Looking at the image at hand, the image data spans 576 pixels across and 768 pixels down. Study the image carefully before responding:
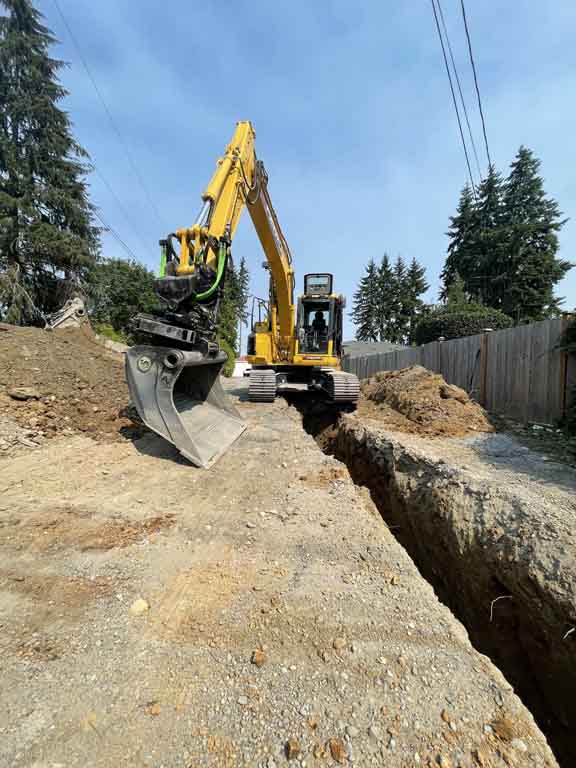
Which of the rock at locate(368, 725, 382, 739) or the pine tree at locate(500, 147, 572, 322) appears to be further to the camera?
the pine tree at locate(500, 147, 572, 322)

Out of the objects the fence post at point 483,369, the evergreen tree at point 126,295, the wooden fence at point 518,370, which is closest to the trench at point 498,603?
the wooden fence at point 518,370

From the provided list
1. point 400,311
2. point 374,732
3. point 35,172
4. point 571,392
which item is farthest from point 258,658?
point 400,311

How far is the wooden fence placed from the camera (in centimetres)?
609

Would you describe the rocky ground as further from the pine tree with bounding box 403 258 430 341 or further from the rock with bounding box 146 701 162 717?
the pine tree with bounding box 403 258 430 341

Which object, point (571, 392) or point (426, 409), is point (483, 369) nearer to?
point (571, 392)

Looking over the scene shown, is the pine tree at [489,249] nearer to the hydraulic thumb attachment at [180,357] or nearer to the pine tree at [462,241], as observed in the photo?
the pine tree at [462,241]

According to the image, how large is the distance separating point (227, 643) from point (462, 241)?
139 ft

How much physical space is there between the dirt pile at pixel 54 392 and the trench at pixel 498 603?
3.86m

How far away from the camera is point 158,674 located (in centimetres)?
142

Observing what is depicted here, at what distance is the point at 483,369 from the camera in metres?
8.24

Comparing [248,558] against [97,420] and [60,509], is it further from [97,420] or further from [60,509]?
[97,420]

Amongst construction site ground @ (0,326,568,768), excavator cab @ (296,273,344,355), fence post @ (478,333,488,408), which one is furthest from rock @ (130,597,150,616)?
fence post @ (478,333,488,408)

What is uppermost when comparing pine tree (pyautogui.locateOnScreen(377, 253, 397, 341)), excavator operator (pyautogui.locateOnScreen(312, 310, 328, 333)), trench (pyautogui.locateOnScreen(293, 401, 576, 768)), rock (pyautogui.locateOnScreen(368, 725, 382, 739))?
pine tree (pyautogui.locateOnScreen(377, 253, 397, 341))

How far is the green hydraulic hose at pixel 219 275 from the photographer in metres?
4.46
